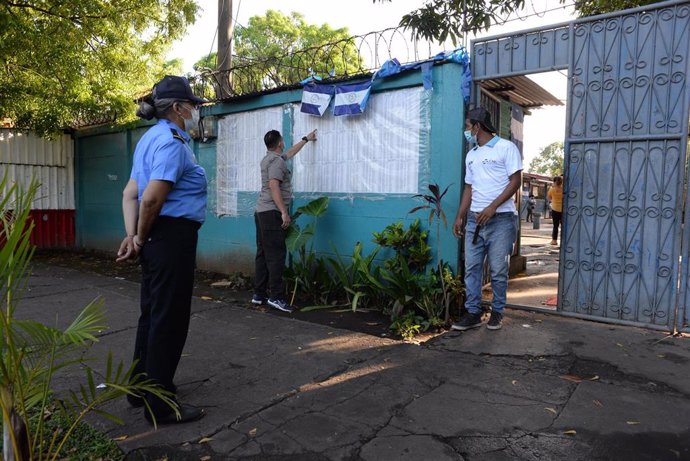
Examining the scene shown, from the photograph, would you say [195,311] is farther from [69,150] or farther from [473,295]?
[69,150]

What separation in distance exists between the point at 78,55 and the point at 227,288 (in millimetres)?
4442

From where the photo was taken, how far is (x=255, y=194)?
21.6ft

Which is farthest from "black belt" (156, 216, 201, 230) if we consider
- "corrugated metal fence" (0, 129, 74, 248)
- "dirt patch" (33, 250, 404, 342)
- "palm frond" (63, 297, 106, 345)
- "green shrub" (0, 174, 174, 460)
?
"corrugated metal fence" (0, 129, 74, 248)

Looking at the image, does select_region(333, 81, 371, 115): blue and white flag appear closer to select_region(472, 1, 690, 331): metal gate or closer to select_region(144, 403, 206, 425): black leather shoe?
select_region(472, 1, 690, 331): metal gate

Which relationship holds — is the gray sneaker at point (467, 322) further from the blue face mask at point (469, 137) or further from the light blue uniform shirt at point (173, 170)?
the light blue uniform shirt at point (173, 170)

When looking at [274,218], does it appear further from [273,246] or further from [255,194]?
[255,194]

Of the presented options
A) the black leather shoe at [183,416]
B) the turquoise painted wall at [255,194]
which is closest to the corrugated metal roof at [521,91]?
the turquoise painted wall at [255,194]

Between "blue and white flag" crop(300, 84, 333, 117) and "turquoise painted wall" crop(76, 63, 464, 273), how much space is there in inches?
11.1

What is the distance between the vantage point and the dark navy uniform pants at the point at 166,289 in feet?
8.37

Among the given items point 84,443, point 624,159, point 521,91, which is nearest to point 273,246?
point 84,443

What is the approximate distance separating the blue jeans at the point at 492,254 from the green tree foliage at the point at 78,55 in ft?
21.0

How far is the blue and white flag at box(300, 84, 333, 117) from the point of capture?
563cm

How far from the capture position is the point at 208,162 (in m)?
7.24

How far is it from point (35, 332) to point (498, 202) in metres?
3.31
